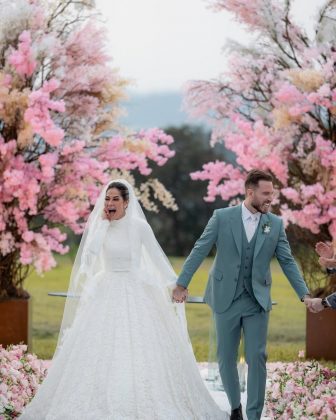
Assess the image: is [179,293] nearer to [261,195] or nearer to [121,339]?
[121,339]

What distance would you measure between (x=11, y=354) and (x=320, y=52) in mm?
5801

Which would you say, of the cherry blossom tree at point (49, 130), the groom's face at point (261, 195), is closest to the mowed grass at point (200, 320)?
the cherry blossom tree at point (49, 130)

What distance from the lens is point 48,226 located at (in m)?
12.0

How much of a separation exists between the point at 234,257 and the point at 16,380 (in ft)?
6.64

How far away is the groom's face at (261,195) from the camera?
6391mm

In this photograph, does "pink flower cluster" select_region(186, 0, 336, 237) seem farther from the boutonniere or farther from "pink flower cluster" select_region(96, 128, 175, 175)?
the boutonniere

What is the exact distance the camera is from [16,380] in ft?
23.1

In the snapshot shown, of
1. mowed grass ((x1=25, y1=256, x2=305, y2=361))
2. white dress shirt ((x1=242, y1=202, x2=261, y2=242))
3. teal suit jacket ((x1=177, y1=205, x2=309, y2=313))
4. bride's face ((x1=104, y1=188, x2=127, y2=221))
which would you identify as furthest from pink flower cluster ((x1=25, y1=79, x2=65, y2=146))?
white dress shirt ((x1=242, y1=202, x2=261, y2=242))

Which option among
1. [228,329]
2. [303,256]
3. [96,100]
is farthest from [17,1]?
[228,329]

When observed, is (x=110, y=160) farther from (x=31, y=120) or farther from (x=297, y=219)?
(x=297, y=219)

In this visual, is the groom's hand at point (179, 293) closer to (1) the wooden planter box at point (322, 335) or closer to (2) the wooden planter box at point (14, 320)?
(1) the wooden planter box at point (322, 335)

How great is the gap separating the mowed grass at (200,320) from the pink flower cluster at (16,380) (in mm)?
3439

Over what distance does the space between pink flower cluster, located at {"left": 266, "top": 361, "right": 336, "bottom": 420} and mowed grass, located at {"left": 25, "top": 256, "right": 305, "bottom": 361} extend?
389cm

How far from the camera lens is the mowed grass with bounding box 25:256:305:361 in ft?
40.9
